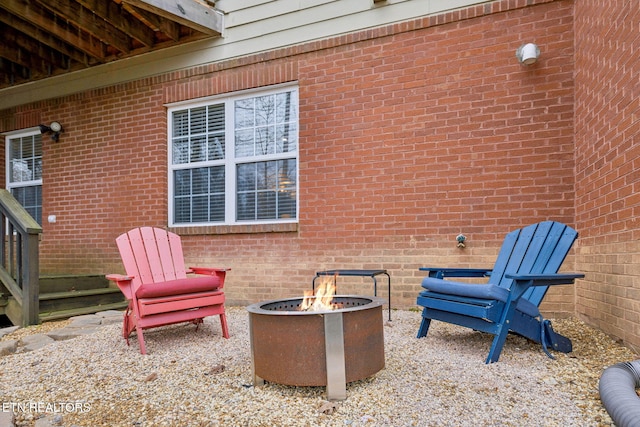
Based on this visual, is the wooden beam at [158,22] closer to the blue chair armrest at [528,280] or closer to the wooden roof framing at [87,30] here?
the wooden roof framing at [87,30]

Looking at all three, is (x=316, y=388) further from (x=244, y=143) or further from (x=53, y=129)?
(x=53, y=129)

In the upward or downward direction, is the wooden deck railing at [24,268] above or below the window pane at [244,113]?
below

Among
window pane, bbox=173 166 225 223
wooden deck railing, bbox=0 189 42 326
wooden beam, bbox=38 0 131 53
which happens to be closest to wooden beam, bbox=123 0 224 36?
wooden beam, bbox=38 0 131 53

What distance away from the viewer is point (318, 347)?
2.03 m

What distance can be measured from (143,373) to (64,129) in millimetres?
4907

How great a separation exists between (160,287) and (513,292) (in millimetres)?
2370

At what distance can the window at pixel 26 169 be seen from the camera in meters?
6.42

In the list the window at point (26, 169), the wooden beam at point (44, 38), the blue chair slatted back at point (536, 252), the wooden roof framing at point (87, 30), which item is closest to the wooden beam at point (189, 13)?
the wooden roof framing at point (87, 30)

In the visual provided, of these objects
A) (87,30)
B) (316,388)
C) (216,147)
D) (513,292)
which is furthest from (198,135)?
(513,292)

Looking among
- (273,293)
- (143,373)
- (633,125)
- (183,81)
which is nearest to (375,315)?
(143,373)

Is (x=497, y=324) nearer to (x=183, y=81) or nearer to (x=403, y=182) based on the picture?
(x=403, y=182)

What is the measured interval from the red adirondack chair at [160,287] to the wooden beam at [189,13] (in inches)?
97.8

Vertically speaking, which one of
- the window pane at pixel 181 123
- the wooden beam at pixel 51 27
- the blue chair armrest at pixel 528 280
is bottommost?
the blue chair armrest at pixel 528 280

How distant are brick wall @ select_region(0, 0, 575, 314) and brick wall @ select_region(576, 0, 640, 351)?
27cm
